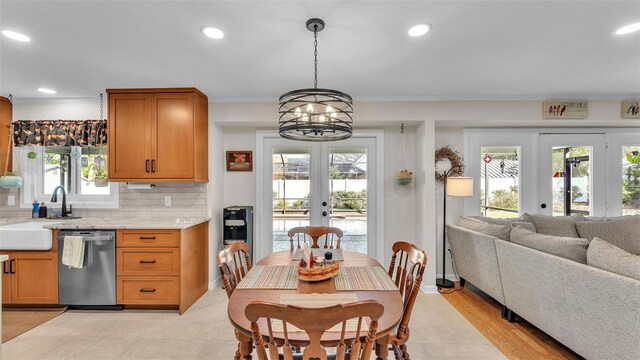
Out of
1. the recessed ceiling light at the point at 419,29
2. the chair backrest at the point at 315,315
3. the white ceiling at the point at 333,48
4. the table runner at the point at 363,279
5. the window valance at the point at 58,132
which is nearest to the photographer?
the chair backrest at the point at 315,315

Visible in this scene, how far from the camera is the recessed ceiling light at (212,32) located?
2.01m

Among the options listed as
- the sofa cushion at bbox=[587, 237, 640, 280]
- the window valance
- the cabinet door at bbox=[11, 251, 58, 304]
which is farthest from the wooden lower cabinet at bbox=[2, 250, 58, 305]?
the sofa cushion at bbox=[587, 237, 640, 280]

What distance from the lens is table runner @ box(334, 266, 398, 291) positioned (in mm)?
1690

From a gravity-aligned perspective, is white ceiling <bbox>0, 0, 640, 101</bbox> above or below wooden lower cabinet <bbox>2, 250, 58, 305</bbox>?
above

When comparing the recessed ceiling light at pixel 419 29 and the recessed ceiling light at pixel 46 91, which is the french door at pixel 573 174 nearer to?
the recessed ceiling light at pixel 419 29

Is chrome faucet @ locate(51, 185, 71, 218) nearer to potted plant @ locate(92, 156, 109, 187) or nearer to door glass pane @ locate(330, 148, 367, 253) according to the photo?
potted plant @ locate(92, 156, 109, 187)

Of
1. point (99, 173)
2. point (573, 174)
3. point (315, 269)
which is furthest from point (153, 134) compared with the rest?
point (573, 174)

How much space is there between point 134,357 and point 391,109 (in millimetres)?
3398

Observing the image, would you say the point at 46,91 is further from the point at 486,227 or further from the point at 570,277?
the point at 570,277

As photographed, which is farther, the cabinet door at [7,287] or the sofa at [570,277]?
the cabinet door at [7,287]

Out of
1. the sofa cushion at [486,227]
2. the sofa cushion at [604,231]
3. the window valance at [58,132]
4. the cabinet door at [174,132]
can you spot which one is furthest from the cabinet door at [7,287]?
the sofa cushion at [604,231]

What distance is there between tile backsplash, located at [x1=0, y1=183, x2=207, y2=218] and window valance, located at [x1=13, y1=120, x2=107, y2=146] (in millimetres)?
652

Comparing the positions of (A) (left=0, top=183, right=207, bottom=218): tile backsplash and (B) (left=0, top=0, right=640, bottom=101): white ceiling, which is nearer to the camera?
(B) (left=0, top=0, right=640, bottom=101): white ceiling

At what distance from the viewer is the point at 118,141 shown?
10.6 feet
